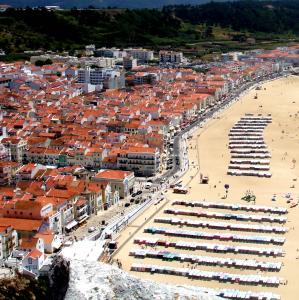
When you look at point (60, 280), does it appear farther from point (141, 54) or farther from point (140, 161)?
point (141, 54)

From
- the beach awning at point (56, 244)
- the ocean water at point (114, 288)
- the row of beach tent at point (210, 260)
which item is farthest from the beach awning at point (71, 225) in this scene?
the ocean water at point (114, 288)

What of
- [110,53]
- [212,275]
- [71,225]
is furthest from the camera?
[110,53]

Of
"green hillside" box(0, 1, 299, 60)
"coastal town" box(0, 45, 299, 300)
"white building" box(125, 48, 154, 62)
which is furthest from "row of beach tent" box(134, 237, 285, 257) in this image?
"white building" box(125, 48, 154, 62)

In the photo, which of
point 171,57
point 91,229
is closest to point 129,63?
point 171,57

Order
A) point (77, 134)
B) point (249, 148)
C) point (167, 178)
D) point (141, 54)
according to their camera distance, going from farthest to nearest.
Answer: point (141, 54) → point (249, 148) → point (77, 134) → point (167, 178)

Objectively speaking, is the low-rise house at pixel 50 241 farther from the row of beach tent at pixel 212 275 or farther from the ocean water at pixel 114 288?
the ocean water at pixel 114 288
